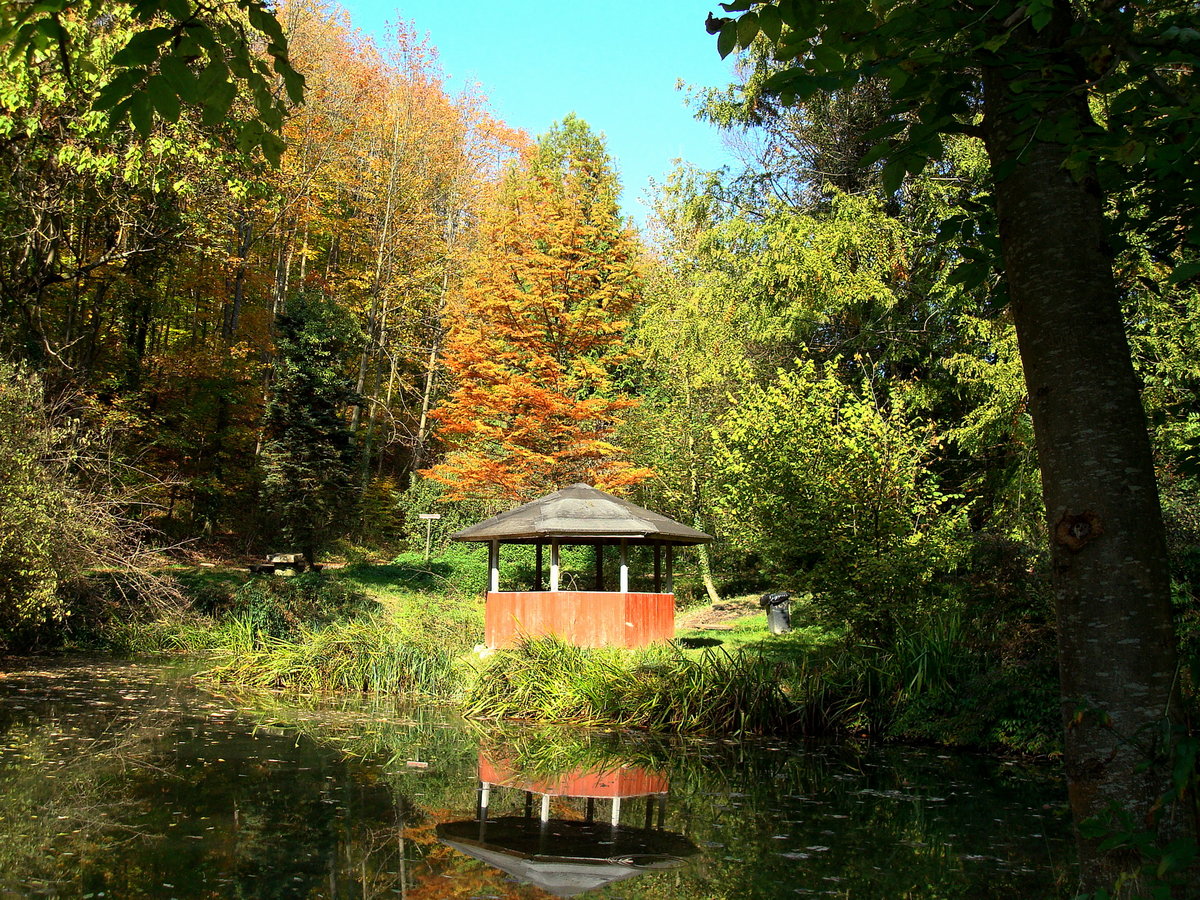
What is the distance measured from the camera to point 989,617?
1031 centimetres

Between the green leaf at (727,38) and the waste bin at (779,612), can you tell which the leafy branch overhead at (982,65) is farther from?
the waste bin at (779,612)

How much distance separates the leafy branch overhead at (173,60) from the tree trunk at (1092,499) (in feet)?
5.75

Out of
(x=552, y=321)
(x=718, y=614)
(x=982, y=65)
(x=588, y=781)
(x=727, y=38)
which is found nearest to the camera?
(x=727, y=38)

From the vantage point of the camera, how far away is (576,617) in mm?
14602

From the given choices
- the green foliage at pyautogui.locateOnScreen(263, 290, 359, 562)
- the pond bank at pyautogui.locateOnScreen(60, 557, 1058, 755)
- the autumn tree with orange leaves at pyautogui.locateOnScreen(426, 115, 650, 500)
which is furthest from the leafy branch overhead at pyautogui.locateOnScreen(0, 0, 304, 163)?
the green foliage at pyautogui.locateOnScreen(263, 290, 359, 562)

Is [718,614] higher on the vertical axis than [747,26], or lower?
lower

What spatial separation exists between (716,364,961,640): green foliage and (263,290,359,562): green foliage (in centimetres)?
1338

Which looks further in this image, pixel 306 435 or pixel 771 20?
pixel 306 435

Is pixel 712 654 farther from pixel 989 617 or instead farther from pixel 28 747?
pixel 28 747

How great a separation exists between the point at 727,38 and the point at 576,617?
1290 centimetres

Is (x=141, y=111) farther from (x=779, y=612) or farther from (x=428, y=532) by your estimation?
(x=428, y=532)

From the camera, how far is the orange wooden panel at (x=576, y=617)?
1448 cm

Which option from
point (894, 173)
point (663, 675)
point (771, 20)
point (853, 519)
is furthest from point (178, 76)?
point (853, 519)

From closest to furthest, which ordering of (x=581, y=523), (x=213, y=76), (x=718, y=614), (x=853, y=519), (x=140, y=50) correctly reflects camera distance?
(x=140, y=50) < (x=213, y=76) < (x=853, y=519) < (x=581, y=523) < (x=718, y=614)
